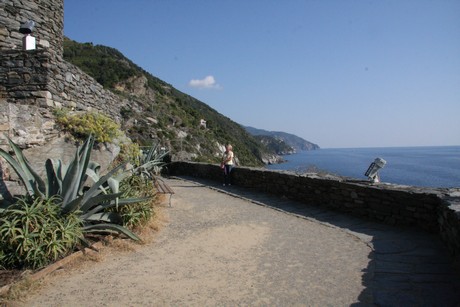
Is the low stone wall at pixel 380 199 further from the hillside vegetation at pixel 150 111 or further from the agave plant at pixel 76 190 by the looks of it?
the hillside vegetation at pixel 150 111

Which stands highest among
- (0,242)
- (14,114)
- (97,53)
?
(97,53)

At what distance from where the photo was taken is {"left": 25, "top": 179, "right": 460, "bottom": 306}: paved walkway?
9.22ft

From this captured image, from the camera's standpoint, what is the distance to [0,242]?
10.4ft

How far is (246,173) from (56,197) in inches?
234

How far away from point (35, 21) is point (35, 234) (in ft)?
23.3

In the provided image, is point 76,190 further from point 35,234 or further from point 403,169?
point 403,169

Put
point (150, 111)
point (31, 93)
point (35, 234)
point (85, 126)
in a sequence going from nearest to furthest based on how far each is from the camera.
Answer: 1. point (35, 234)
2. point (31, 93)
3. point (85, 126)
4. point (150, 111)

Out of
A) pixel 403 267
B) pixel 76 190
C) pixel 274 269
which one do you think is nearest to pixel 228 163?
pixel 76 190

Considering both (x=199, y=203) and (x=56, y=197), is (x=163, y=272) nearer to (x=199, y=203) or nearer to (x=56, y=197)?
(x=56, y=197)

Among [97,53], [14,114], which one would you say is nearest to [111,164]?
[14,114]

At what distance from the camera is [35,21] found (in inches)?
314

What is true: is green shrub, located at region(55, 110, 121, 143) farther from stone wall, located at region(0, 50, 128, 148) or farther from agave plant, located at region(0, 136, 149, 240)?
agave plant, located at region(0, 136, 149, 240)

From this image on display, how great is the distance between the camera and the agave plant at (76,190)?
3.89m

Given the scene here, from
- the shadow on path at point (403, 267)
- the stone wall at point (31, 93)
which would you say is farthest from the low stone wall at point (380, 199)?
the stone wall at point (31, 93)
